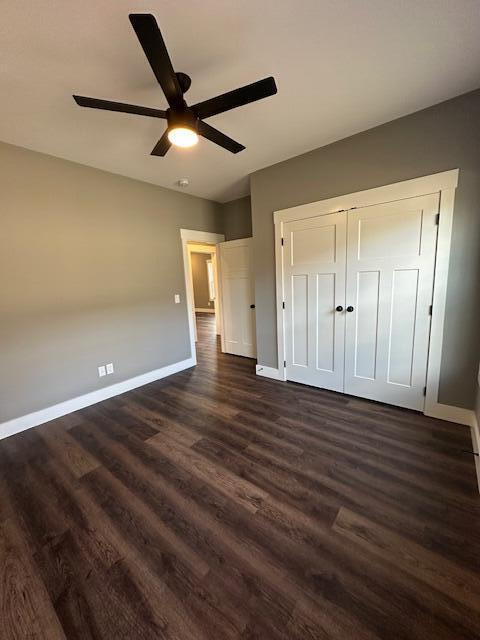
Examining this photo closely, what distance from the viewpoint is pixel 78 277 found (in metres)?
Result: 2.82

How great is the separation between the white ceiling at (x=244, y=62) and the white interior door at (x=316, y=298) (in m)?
0.89

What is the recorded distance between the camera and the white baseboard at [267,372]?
3439mm

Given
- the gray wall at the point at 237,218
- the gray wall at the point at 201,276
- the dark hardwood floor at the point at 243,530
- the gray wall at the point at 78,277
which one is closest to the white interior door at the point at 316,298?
the dark hardwood floor at the point at 243,530

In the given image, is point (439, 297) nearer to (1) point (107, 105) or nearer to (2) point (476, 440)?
(2) point (476, 440)

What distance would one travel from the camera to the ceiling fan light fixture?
152cm

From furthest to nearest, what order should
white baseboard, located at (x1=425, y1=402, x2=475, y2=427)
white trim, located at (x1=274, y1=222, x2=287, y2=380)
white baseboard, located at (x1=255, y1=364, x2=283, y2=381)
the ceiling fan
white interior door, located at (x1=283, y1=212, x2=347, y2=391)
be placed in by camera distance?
white baseboard, located at (x1=255, y1=364, x2=283, y2=381), white trim, located at (x1=274, y1=222, x2=287, y2=380), white interior door, located at (x1=283, y1=212, x2=347, y2=391), white baseboard, located at (x1=425, y1=402, x2=475, y2=427), the ceiling fan

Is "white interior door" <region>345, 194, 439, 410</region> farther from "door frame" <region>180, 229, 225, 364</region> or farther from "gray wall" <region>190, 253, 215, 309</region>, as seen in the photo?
"gray wall" <region>190, 253, 215, 309</region>

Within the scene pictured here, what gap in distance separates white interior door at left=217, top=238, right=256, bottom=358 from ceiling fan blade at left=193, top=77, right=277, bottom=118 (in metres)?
2.48

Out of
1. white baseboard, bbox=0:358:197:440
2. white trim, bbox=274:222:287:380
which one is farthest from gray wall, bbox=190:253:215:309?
white trim, bbox=274:222:287:380

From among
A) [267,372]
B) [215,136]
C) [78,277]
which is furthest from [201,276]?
[215,136]

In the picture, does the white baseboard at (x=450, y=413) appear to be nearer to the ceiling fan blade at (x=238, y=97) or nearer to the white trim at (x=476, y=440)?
the white trim at (x=476, y=440)

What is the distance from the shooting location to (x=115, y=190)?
121 inches

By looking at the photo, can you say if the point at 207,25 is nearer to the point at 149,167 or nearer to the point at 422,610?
the point at 149,167

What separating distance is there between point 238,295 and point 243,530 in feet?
10.6
